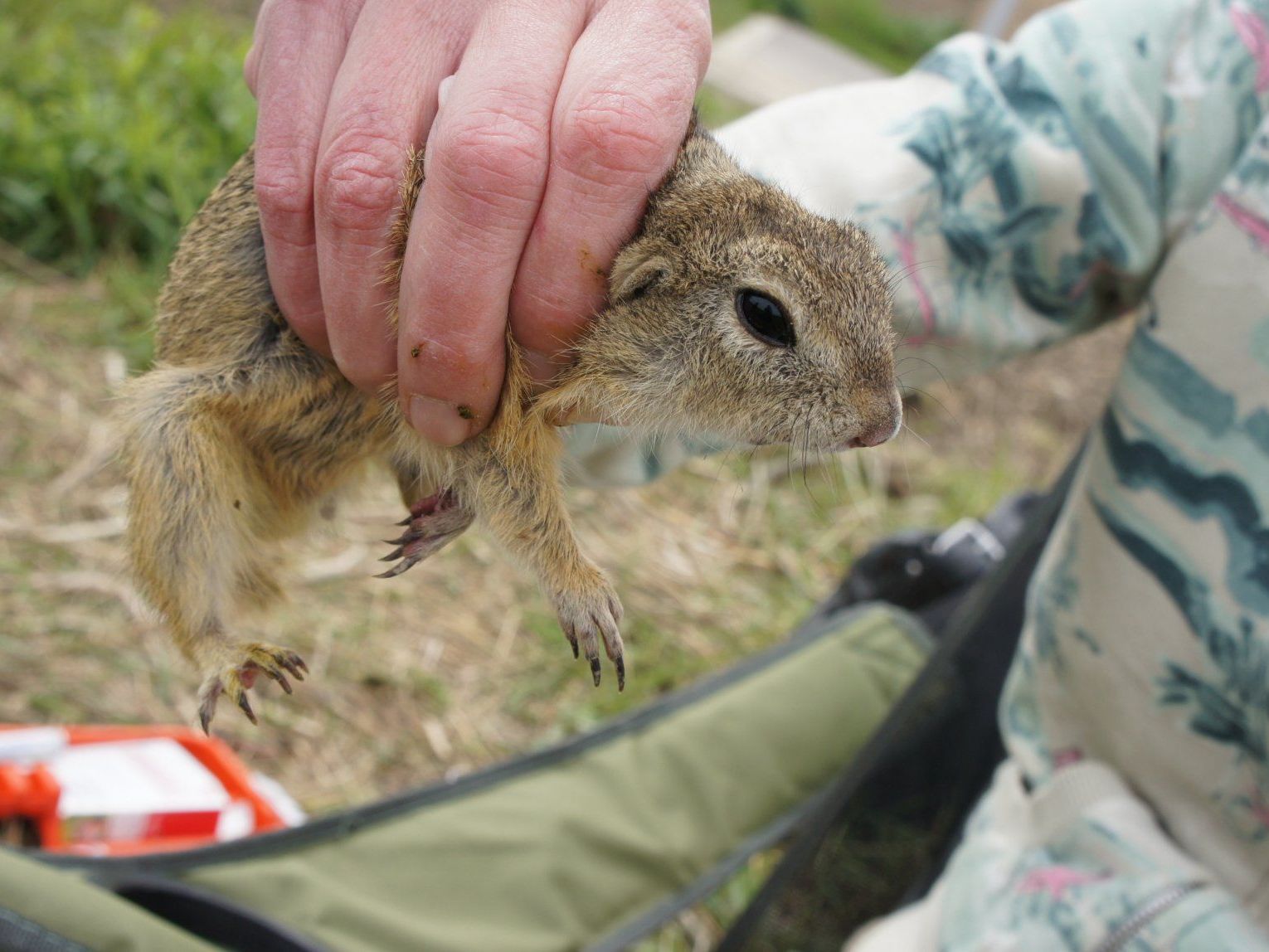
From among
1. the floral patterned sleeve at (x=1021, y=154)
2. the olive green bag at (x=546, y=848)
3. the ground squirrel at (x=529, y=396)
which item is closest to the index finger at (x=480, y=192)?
the ground squirrel at (x=529, y=396)

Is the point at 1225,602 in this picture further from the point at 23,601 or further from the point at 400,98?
the point at 23,601

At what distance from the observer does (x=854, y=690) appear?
11.0 ft

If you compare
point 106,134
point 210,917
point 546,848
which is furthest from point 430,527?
point 106,134

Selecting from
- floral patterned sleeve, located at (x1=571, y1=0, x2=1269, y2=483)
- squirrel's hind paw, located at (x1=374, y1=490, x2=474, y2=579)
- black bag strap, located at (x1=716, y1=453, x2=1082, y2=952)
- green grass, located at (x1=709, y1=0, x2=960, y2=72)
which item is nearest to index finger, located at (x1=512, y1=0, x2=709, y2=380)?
squirrel's hind paw, located at (x1=374, y1=490, x2=474, y2=579)

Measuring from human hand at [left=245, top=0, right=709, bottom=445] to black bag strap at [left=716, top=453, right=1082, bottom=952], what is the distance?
5.18ft

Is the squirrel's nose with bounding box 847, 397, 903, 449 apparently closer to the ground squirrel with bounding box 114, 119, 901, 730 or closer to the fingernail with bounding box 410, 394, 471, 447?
the ground squirrel with bounding box 114, 119, 901, 730

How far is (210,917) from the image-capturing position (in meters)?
1.93

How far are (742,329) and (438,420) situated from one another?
1.51 feet

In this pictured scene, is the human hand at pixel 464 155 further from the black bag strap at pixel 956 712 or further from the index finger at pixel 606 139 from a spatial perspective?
the black bag strap at pixel 956 712

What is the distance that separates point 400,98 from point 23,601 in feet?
7.52

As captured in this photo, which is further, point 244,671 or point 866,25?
point 866,25

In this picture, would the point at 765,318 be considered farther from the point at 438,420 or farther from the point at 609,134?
the point at 438,420

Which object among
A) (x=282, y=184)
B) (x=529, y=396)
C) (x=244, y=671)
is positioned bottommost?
(x=244, y=671)

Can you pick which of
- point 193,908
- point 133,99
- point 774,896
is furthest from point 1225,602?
point 133,99
